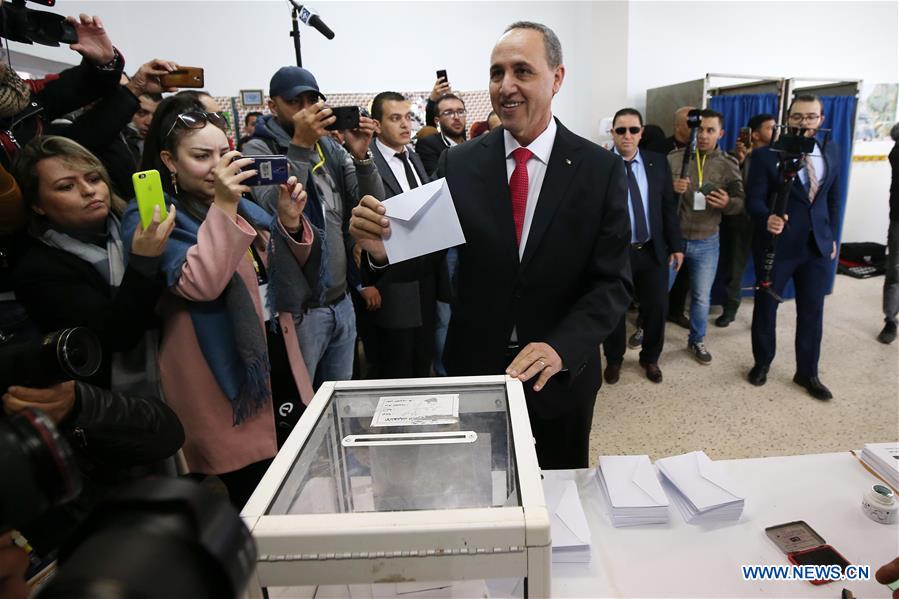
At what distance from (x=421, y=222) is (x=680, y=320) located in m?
4.04

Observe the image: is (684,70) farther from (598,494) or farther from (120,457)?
(120,457)

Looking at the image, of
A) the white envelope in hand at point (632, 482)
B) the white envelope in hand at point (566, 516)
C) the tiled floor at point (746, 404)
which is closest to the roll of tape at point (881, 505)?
the white envelope in hand at point (632, 482)

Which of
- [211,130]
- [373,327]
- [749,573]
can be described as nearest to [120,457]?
[211,130]

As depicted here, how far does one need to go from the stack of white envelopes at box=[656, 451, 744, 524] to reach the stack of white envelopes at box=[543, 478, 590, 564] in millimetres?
228

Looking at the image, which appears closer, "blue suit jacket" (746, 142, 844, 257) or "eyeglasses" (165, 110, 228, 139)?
"eyeglasses" (165, 110, 228, 139)

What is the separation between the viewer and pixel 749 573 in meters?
0.97


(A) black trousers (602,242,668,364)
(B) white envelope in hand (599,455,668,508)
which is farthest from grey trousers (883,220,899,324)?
(B) white envelope in hand (599,455,668,508)

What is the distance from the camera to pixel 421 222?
47.2 inches

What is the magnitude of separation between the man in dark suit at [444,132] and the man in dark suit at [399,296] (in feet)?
1.32

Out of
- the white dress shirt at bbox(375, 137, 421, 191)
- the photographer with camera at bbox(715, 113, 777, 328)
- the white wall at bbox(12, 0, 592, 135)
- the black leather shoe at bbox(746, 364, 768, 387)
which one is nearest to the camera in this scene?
the white dress shirt at bbox(375, 137, 421, 191)

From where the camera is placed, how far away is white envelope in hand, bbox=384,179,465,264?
117 centimetres

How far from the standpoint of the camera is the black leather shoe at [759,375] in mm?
3303

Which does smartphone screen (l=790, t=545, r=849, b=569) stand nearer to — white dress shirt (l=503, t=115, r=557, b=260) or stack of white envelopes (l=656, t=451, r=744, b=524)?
stack of white envelopes (l=656, t=451, r=744, b=524)

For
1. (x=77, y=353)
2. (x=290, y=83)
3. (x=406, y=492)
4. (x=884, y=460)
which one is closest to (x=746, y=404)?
(x=884, y=460)
